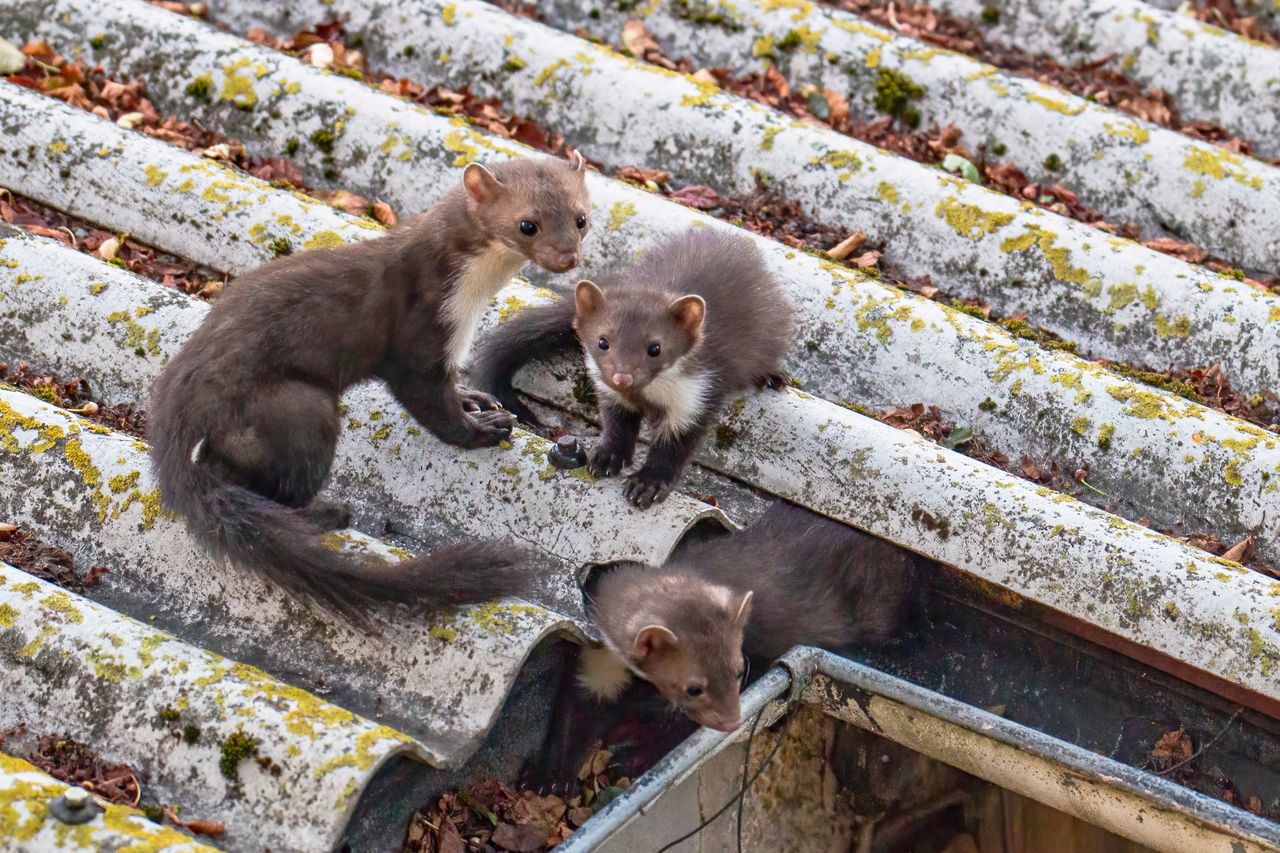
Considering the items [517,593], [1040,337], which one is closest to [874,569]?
[1040,337]

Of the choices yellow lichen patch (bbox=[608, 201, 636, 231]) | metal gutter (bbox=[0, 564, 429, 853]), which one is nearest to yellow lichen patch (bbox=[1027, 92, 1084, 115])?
yellow lichen patch (bbox=[608, 201, 636, 231])

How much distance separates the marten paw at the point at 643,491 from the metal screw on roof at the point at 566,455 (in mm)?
189

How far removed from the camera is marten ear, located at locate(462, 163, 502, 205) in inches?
193

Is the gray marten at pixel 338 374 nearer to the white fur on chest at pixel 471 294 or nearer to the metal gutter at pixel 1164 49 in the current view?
the white fur on chest at pixel 471 294

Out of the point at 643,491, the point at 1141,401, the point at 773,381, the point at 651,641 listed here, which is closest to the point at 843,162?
the point at 773,381

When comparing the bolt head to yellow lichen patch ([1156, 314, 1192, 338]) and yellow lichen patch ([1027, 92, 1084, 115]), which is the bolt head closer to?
yellow lichen patch ([1156, 314, 1192, 338])

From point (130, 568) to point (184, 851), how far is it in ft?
3.99

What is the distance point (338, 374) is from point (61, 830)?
72.4 inches

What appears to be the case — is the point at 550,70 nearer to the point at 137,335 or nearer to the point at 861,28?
the point at 861,28

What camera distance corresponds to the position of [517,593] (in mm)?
3857

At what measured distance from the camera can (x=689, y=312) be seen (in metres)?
4.97

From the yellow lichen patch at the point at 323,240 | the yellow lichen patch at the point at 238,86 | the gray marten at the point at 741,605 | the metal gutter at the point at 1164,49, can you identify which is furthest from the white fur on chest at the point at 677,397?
the metal gutter at the point at 1164,49

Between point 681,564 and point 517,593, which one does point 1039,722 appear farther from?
point 517,593

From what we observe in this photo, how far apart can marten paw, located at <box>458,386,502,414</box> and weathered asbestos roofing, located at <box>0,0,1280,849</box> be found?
0.80 ft
